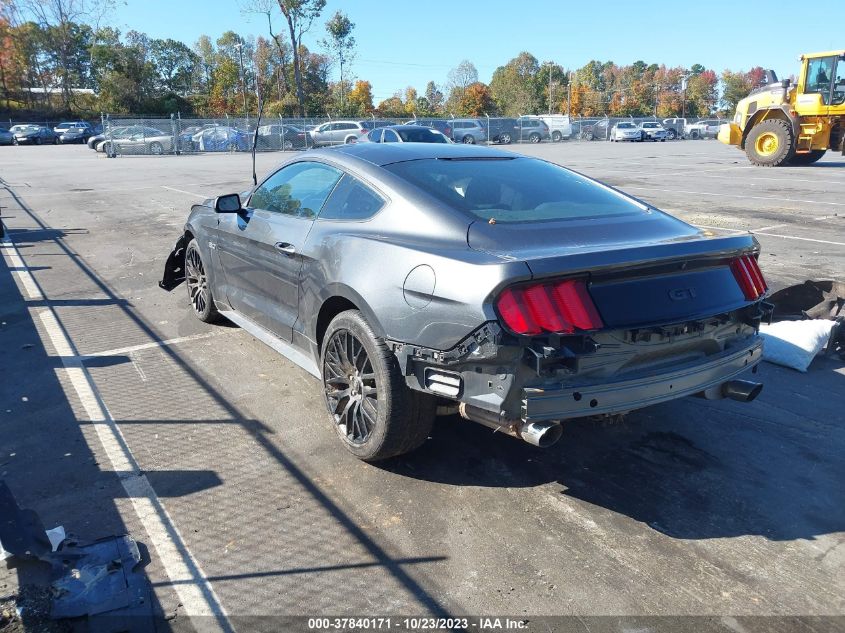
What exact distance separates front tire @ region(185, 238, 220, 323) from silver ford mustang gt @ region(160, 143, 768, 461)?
60.2 inches

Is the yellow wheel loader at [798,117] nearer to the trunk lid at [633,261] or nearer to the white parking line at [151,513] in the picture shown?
the trunk lid at [633,261]

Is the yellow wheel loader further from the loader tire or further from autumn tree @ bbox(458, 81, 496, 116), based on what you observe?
autumn tree @ bbox(458, 81, 496, 116)

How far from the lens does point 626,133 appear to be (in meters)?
51.3

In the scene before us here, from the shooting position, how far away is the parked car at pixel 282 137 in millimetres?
40469

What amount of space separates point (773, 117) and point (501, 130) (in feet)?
87.6

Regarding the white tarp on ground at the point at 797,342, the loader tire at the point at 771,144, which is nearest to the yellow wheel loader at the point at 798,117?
the loader tire at the point at 771,144

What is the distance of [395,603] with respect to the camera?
262cm

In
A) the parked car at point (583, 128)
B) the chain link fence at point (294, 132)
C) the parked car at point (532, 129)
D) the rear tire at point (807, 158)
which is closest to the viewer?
the rear tire at point (807, 158)

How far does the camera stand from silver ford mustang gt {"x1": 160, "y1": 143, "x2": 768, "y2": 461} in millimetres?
2838

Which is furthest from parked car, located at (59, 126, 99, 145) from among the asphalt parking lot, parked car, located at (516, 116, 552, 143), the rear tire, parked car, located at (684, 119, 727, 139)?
the asphalt parking lot

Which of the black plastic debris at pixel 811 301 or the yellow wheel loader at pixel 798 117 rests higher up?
the yellow wheel loader at pixel 798 117

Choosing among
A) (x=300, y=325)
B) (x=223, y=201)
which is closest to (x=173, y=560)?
(x=300, y=325)

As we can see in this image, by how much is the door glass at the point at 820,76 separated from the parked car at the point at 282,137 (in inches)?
1073

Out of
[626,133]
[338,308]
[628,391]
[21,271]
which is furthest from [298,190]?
[626,133]
